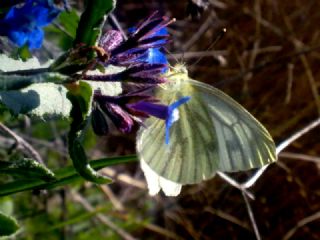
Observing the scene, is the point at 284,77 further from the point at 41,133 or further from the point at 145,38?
the point at 145,38

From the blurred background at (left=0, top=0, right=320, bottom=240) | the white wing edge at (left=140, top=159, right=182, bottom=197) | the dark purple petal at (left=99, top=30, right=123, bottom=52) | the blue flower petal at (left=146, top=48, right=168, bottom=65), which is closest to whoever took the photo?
the dark purple petal at (left=99, top=30, right=123, bottom=52)

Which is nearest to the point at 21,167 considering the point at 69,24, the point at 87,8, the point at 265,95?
the point at 87,8

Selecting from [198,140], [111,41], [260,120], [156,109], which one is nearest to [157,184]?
[198,140]

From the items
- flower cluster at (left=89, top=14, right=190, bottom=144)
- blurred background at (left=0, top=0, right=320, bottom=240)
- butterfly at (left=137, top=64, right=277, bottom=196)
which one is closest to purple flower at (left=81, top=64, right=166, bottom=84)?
flower cluster at (left=89, top=14, right=190, bottom=144)

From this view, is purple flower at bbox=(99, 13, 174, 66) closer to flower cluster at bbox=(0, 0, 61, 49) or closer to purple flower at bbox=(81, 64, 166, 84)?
purple flower at bbox=(81, 64, 166, 84)

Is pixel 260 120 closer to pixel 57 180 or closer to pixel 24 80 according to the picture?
pixel 57 180
